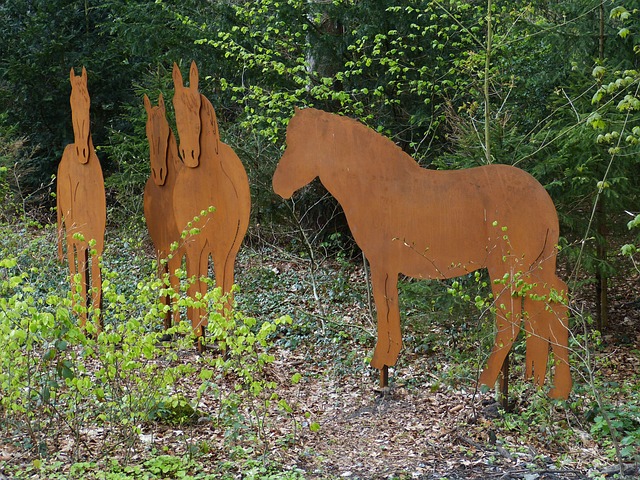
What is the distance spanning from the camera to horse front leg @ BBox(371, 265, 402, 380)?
6.25 m

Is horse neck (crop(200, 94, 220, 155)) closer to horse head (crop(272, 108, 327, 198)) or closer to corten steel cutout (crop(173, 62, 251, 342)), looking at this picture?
corten steel cutout (crop(173, 62, 251, 342))

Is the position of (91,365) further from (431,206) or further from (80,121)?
(431,206)

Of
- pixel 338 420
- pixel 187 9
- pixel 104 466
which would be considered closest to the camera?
pixel 104 466

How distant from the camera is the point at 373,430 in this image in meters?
5.79

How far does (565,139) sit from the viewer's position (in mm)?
7512

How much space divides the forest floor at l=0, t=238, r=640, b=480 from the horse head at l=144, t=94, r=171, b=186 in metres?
2.03

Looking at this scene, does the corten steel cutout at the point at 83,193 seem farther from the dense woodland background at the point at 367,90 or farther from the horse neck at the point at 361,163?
the horse neck at the point at 361,163

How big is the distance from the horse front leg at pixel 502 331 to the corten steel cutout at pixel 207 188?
8.57ft

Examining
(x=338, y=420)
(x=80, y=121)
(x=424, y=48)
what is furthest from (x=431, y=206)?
(x=424, y=48)

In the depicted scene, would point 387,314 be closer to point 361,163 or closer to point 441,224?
point 441,224

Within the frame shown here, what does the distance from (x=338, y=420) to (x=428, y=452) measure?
103 centimetres

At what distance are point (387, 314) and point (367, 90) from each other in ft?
11.6

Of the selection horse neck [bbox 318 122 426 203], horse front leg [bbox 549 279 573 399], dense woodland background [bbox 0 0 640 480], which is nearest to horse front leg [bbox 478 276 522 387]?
horse front leg [bbox 549 279 573 399]

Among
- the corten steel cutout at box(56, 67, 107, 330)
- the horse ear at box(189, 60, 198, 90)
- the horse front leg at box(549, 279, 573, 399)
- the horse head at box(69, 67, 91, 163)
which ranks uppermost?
the horse ear at box(189, 60, 198, 90)
